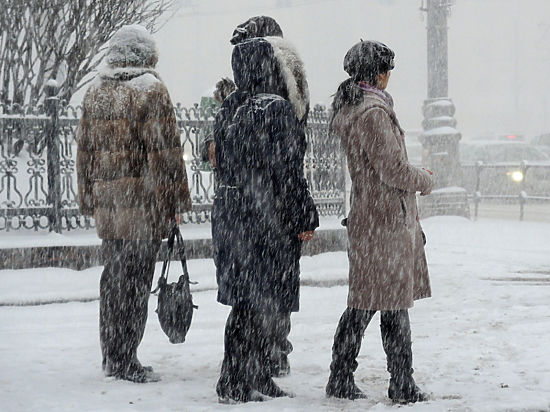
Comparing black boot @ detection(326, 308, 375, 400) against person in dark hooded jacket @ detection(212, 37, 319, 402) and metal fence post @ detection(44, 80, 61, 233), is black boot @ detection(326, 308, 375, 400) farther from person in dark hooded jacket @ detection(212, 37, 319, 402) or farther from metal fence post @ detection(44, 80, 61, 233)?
metal fence post @ detection(44, 80, 61, 233)

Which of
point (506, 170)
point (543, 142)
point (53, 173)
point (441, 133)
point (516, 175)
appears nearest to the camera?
point (53, 173)

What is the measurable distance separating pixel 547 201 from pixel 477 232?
3.88 meters

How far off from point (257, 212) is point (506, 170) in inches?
739

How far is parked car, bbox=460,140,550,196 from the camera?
1960 centimetres

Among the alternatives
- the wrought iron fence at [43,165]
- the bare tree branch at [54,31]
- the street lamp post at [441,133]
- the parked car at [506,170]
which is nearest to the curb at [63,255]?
the wrought iron fence at [43,165]

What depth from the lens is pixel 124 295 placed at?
5039mm


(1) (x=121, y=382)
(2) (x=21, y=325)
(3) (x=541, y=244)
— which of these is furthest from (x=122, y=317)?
(3) (x=541, y=244)

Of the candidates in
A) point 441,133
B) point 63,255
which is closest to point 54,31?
point 63,255

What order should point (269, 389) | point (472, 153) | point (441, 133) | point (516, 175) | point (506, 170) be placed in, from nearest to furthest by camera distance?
point (269, 389), point (441, 133), point (516, 175), point (506, 170), point (472, 153)

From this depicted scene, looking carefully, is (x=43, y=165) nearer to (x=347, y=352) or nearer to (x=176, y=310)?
(x=176, y=310)

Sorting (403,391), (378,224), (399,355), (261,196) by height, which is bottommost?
(403,391)

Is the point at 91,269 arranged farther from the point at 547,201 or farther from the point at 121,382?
the point at 547,201

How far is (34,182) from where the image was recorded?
9125 mm

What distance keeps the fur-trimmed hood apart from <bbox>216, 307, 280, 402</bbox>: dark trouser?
1.09 meters
